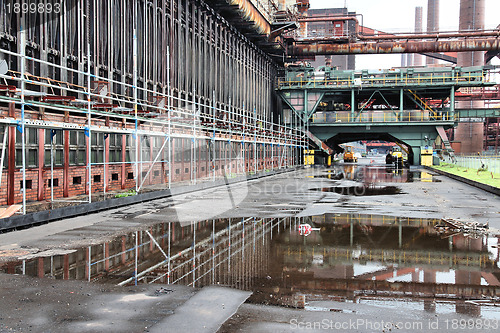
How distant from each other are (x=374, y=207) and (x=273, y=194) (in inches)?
243

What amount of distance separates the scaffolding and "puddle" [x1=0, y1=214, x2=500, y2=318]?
4.41 meters

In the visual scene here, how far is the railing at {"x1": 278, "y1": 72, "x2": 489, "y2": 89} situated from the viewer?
181 ft

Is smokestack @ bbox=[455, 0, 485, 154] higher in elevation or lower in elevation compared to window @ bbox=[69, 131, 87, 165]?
higher

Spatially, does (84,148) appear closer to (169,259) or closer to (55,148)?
(55,148)

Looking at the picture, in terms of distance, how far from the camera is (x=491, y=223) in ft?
43.3

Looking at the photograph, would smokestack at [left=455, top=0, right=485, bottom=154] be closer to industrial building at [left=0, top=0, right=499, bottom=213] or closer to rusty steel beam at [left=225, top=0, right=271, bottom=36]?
industrial building at [left=0, top=0, right=499, bottom=213]

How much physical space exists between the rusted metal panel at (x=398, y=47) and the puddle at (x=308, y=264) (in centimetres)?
4704

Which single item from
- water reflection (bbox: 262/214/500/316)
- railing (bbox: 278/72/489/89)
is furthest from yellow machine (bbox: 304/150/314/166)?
water reflection (bbox: 262/214/500/316)

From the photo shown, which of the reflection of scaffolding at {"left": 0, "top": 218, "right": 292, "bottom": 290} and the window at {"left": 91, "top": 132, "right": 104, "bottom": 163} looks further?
the window at {"left": 91, "top": 132, "right": 104, "bottom": 163}

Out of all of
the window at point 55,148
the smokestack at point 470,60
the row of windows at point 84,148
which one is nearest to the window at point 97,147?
the row of windows at point 84,148

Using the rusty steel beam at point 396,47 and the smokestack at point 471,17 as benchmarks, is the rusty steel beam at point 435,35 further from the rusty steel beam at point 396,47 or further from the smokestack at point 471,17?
the smokestack at point 471,17

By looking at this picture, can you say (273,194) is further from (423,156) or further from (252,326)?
(423,156)

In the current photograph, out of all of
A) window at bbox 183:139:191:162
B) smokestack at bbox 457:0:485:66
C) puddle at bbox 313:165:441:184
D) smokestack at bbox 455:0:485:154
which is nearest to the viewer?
window at bbox 183:139:191:162

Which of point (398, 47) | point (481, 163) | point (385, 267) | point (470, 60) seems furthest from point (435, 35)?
point (385, 267)
